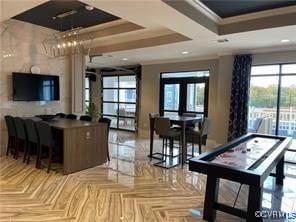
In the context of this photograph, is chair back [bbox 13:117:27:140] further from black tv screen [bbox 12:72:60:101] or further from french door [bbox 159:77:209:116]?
french door [bbox 159:77:209:116]

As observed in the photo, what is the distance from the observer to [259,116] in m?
6.30

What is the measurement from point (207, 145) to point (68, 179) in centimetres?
437

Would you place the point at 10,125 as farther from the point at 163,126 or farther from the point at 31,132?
the point at 163,126

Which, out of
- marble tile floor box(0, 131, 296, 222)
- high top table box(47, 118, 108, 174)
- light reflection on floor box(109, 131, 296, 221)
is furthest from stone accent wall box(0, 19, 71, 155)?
light reflection on floor box(109, 131, 296, 221)

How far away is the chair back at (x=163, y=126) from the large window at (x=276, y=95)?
2713 mm

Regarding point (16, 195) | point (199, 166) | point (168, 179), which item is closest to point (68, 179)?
point (16, 195)

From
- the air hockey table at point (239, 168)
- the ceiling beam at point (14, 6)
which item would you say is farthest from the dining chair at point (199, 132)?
the ceiling beam at point (14, 6)

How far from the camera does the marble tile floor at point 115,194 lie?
2.94 metres

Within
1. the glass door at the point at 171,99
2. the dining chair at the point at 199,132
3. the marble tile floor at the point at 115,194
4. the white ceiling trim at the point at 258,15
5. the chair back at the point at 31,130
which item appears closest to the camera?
the marble tile floor at the point at 115,194

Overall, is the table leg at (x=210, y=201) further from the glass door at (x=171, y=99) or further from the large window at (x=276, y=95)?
the glass door at (x=171, y=99)

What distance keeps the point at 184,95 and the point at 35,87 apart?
4.51 metres

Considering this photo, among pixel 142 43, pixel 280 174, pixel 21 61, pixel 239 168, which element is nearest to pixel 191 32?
pixel 142 43

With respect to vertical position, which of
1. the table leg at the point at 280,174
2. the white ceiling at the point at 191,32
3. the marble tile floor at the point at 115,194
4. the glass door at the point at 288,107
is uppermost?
the white ceiling at the point at 191,32

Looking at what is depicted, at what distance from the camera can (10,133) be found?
5328mm
